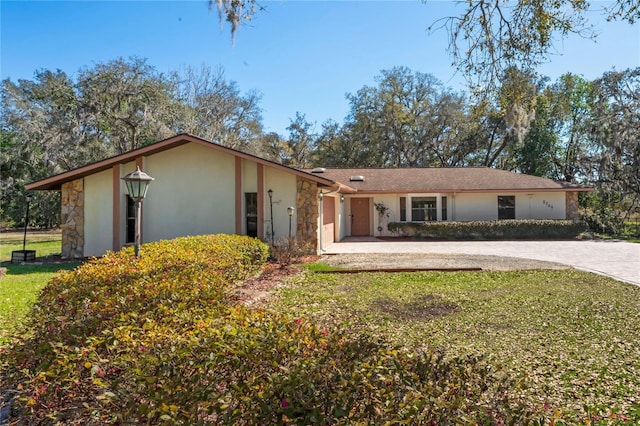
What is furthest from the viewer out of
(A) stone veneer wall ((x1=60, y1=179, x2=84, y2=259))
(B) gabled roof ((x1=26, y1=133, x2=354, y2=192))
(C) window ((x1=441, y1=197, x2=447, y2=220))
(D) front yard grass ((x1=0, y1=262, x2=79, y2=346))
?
(C) window ((x1=441, y1=197, x2=447, y2=220))

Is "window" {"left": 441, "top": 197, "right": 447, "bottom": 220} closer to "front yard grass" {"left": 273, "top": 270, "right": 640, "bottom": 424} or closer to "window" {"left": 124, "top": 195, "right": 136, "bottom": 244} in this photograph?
"front yard grass" {"left": 273, "top": 270, "right": 640, "bottom": 424}

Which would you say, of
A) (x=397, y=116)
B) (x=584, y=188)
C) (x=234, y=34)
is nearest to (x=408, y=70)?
(x=397, y=116)

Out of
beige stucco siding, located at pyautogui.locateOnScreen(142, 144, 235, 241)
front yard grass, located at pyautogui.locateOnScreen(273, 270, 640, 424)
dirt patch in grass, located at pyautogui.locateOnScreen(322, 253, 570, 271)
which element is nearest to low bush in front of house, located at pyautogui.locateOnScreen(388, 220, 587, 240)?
dirt patch in grass, located at pyautogui.locateOnScreen(322, 253, 570, 271)

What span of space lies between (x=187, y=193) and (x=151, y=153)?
179 cm

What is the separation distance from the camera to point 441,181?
66.7 ft

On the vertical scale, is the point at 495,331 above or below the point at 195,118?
below

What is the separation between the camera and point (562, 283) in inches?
313

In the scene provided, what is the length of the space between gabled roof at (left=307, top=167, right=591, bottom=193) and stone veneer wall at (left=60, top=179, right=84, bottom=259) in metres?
11.5

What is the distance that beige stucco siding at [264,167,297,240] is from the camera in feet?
40.7

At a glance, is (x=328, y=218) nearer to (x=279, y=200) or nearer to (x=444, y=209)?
(x=279, y=200)

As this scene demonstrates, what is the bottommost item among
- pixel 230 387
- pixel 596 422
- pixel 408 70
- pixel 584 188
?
pixel 596 422

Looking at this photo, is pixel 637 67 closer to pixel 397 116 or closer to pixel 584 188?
pixel 584 188

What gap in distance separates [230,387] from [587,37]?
6017 millimetres

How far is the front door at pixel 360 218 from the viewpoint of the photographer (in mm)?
20172
